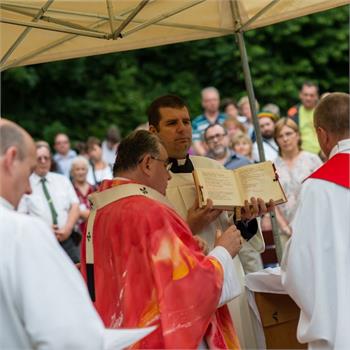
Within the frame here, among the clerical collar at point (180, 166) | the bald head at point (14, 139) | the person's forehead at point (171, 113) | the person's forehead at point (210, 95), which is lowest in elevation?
the clerical collar at point (180, 166)

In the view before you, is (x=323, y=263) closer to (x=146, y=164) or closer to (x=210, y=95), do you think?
(x=146, y=164)

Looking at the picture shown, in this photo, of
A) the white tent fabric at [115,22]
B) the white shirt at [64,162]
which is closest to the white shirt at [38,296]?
the white tent fabric at [115,22]

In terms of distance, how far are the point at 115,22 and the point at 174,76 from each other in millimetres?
10816

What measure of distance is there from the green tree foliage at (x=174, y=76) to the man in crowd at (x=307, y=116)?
5375mm

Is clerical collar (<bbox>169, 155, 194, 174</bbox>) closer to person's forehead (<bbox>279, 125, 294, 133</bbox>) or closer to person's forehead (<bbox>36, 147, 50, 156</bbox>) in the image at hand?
person's forehead (<bbox>279, 125, 294, 133</bbox>)

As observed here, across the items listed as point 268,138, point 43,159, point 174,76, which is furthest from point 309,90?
point 174,76

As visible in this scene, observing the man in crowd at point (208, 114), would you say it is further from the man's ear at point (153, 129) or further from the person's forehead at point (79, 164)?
the man's ear at point (153, 129)

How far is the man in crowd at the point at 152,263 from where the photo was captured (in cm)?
432

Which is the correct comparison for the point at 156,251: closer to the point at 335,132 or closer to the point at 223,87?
the point at 335,132

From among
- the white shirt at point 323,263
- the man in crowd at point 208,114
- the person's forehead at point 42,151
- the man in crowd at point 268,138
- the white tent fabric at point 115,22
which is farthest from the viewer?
the man in crowd at point 208,114

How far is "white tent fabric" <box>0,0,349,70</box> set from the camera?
5.81m

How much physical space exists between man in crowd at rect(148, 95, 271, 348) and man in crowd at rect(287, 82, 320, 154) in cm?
481

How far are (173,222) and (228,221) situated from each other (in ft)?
4.05

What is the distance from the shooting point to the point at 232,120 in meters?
10.5
